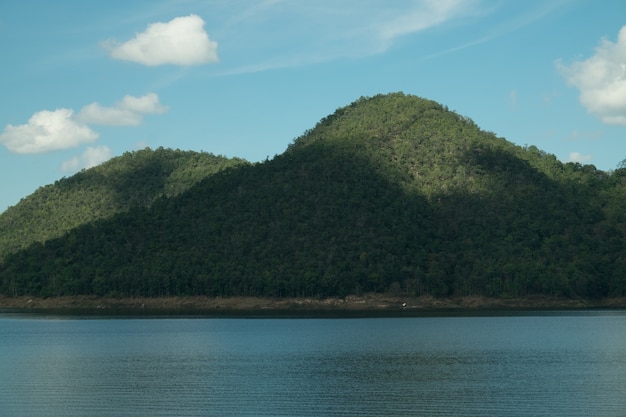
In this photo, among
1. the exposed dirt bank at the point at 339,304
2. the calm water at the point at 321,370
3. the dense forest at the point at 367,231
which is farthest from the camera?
the dense forest at the point at 367,231

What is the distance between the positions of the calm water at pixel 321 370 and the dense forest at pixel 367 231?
43.5 meters

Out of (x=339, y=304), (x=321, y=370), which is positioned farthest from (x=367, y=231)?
(x=321, y=370)

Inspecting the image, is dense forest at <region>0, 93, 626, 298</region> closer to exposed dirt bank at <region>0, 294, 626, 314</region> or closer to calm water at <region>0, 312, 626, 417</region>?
exposed dirt bank at <region>0, 294, 626, 314</region>

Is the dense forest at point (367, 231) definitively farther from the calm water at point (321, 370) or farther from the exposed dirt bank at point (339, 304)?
the calm water at point (321, 370)

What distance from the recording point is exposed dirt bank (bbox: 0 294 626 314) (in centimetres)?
14025

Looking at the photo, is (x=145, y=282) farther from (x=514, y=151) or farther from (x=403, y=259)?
(x=514, y=151)

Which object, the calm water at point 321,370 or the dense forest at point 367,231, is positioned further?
the dense forest at point 367,231

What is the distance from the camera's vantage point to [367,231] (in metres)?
157

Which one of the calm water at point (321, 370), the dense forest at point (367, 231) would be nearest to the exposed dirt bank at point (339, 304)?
the dense forest at point (367, 231)

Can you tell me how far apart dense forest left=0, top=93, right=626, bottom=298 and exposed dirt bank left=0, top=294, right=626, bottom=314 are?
4.70 feet

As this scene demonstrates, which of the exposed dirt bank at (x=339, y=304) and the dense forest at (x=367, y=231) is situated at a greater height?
the dense forest at (x=367, y=231)

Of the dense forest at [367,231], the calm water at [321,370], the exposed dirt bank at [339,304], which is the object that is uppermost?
the dense forest at [367,231]

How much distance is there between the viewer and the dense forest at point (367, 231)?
472 ft

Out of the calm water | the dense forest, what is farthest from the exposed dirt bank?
the calm water
